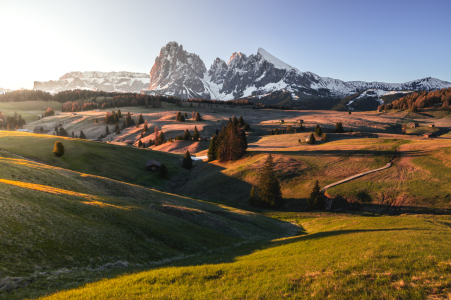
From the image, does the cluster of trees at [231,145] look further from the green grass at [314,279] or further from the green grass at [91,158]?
the green grass at [314,279]

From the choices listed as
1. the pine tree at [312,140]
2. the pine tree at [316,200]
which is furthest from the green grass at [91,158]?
the pine tree at [312,140]

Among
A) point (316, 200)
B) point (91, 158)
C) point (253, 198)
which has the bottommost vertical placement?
point (253, 198)

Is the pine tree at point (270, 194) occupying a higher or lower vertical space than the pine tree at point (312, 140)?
lower

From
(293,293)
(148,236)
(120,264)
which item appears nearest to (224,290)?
(293,293)

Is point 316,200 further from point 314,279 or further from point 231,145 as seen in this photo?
point 231,145

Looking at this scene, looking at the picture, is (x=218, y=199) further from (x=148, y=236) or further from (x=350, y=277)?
(x=350, y=277)

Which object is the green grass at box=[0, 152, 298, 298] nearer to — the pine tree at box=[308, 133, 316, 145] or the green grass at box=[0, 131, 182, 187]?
the green grass at box=[0, 131, 182, 187]

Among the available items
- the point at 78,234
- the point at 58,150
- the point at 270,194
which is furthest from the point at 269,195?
the point at 58,150

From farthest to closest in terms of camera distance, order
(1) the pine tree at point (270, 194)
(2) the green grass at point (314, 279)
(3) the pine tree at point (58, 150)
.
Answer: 1. (3) the pine tree at point (58, 150)
2. (1) the pine tree at point (270, 194)
3. (2) the green grass at point (314, 279)

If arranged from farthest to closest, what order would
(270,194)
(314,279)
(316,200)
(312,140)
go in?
(312,140) → (270,194) → (316,200) → (314,279)

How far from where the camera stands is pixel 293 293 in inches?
379

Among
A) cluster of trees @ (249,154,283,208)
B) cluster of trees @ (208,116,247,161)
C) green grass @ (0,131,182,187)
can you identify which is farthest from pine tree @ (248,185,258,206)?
cluster of trees @ (208,116,247,161)

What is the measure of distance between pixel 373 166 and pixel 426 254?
60989 mm

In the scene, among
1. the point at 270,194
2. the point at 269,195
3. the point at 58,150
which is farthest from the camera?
the point at 58,150
